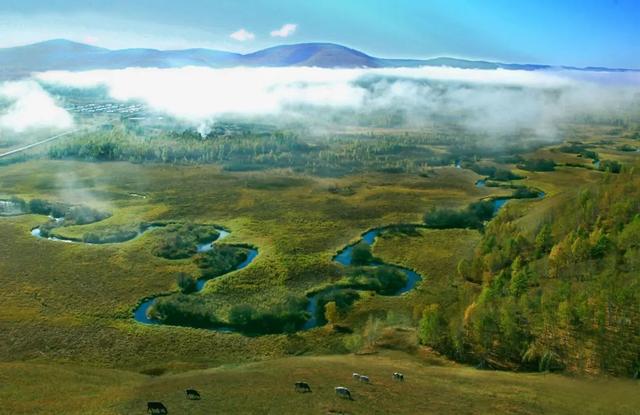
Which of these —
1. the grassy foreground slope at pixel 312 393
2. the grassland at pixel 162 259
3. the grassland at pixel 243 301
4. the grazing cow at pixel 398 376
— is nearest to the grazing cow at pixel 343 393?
the grassy foreground slope at pixel 312 393

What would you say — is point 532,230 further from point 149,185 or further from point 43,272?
point 149,185

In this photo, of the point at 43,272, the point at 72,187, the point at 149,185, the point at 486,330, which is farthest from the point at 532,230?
the point at 72,187

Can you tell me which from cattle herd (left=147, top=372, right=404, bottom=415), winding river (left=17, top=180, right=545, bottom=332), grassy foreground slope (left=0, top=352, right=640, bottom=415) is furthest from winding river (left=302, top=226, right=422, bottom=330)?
cattle herd (left=147, top=372, right=404, bottom=415)

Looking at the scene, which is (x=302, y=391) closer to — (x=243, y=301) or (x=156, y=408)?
(x=156, y=408)

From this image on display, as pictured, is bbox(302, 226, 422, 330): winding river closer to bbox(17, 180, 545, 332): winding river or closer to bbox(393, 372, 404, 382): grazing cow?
bbox(17, 180, 545, 332): winding river

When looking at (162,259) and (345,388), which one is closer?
(345,388)

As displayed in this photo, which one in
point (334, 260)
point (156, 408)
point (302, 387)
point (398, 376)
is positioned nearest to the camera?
point (156, 408)

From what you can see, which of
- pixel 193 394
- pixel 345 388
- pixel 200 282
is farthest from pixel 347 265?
pixel 193 394
